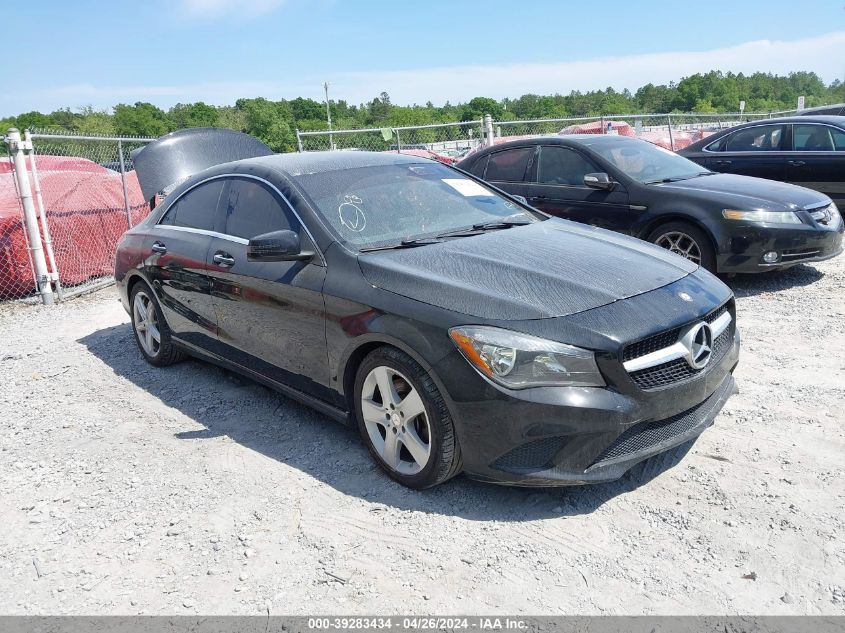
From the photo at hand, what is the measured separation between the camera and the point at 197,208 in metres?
4.99

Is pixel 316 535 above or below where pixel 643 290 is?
below

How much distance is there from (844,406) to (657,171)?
Result: 3.92 meters

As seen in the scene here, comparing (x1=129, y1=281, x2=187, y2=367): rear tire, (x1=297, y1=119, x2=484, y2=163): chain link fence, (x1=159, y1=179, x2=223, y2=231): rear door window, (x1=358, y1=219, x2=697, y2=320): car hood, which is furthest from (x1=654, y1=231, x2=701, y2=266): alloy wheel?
(x1=297, y1=119, x2=484, y2=163): chain link fence

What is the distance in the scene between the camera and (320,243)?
3820mm

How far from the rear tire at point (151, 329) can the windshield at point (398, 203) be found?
6.37 feet

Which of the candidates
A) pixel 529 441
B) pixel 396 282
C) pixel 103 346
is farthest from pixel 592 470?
pixel 103 346

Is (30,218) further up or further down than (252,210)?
further down

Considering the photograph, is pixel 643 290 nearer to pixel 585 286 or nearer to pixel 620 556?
pixel 585 286

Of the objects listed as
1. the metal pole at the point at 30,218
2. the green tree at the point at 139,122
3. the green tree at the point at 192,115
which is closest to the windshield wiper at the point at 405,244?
the metal pole at the point at 30,218

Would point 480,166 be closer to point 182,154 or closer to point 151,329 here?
point 182,154

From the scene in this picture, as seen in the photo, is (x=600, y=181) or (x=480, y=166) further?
(x=480, y=166)

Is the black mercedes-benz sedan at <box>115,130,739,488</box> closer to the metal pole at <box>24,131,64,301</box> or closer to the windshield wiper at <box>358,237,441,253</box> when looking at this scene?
the windshield wiper at <box>358,237,441,253</box>

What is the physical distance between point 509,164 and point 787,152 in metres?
4.21

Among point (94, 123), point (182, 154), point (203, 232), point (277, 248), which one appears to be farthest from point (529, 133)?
point (94, 123)
